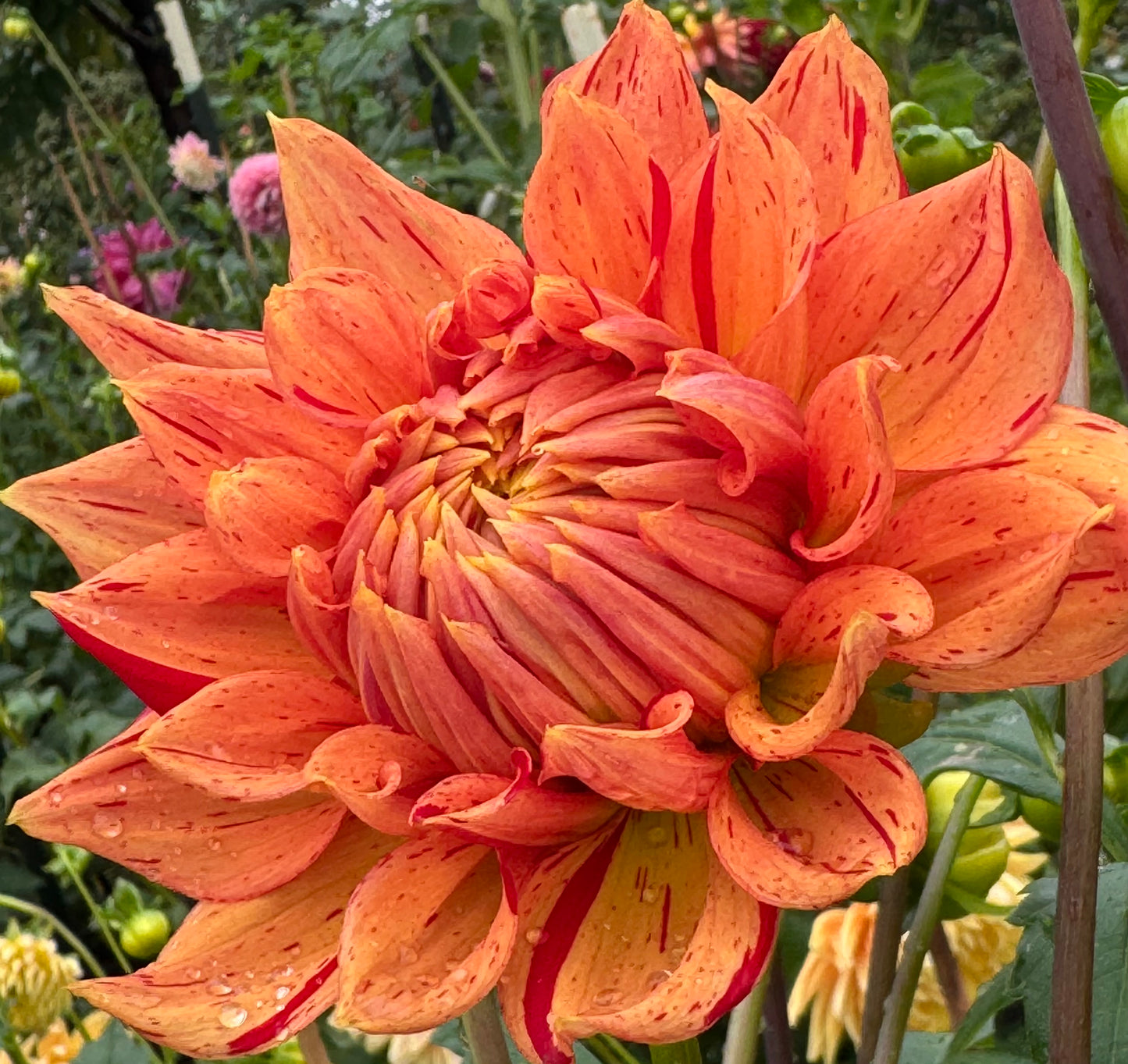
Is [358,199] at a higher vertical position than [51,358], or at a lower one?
higher

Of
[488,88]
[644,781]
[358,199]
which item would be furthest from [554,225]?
[488,88]

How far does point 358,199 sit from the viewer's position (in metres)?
0.49

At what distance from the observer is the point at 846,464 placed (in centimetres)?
38

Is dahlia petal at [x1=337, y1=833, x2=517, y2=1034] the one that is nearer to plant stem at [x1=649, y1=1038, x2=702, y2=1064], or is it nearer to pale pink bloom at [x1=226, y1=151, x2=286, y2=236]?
plant stem at [x1=649, y1=1038, x2=702, y2=1064]

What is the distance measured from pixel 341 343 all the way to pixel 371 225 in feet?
0.22

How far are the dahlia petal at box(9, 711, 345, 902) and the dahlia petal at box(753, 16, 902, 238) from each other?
0.84ft

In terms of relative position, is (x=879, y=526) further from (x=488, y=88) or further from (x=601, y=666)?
(x=488, y=88)

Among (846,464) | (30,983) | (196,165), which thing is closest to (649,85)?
(846,464)

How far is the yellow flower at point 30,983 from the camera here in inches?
35.8

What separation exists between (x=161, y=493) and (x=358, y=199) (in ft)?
0.43

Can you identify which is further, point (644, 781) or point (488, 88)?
point (488, 88)

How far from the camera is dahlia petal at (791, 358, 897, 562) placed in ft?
1.17

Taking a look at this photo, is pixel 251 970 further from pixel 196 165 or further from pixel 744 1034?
pixel 196 165

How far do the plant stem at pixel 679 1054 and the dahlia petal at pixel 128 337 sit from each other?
276mm
